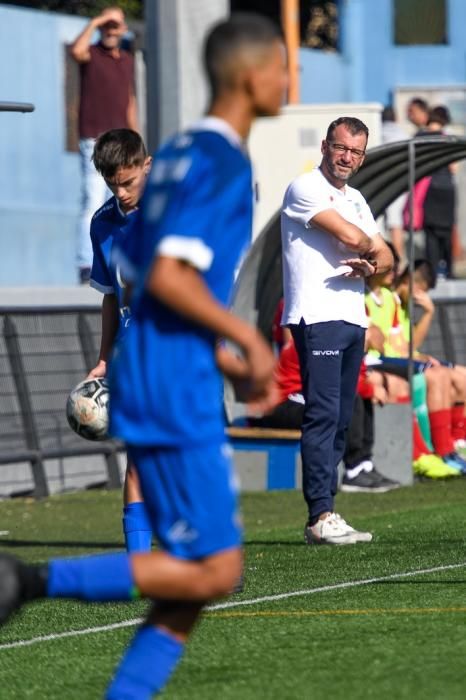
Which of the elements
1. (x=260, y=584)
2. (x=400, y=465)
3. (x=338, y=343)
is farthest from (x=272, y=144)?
(x=260, y=584)

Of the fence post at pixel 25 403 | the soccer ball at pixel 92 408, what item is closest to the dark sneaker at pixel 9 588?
the soccer ball at pixel 92 408

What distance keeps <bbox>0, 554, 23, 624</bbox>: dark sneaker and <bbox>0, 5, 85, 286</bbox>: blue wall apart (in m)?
12.7

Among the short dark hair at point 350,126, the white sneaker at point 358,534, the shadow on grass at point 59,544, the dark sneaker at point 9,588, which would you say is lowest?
the shadow on grass at point 59,544

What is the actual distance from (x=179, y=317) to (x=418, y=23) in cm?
2594

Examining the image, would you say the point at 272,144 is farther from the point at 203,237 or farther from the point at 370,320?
the point at 203,237

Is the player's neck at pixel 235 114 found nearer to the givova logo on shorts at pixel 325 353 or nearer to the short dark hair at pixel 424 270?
the givova logo on shorts at pixel 325 353

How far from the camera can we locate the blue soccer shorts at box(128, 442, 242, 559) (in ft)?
16.5

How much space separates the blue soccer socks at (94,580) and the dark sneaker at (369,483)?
28.5ft

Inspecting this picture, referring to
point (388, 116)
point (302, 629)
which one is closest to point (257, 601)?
point (302, 629)

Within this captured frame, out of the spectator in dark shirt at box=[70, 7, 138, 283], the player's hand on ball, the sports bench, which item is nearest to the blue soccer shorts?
the player's hand on ball

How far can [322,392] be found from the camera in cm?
1027

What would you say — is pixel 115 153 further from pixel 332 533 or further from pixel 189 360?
pixel 189 360

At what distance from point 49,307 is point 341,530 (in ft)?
17.8

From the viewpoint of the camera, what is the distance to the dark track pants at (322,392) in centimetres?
1023
